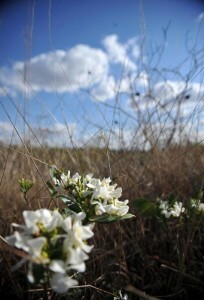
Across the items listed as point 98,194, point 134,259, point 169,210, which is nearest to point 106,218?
point 98,194

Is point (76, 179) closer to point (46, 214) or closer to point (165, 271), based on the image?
point (46, 214)

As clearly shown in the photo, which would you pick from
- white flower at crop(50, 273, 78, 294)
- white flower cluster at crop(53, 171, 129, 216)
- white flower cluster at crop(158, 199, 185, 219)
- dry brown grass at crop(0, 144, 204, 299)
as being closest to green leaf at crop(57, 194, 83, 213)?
white flower cluster at crop(53, 171, 129, 216)

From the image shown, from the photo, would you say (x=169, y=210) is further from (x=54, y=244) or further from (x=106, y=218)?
(x=54, y=244)

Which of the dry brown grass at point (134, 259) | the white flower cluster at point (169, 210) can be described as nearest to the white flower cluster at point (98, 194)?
the dry brown grass at point (134, 259)

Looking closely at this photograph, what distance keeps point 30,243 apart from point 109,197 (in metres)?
0.35

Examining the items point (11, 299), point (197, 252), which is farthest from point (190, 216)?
point (11, 299)

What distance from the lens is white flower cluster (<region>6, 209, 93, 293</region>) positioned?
2.12 feet

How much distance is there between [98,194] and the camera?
0.94m

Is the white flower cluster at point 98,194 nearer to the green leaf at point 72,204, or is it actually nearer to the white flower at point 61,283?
the green leaf at point 72,204

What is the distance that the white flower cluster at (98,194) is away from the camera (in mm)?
936

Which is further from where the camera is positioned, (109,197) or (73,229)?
(109,197)

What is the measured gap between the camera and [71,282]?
638 mm

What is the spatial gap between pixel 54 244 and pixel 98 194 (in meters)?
0.27

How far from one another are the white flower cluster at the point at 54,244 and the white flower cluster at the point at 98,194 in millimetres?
208
